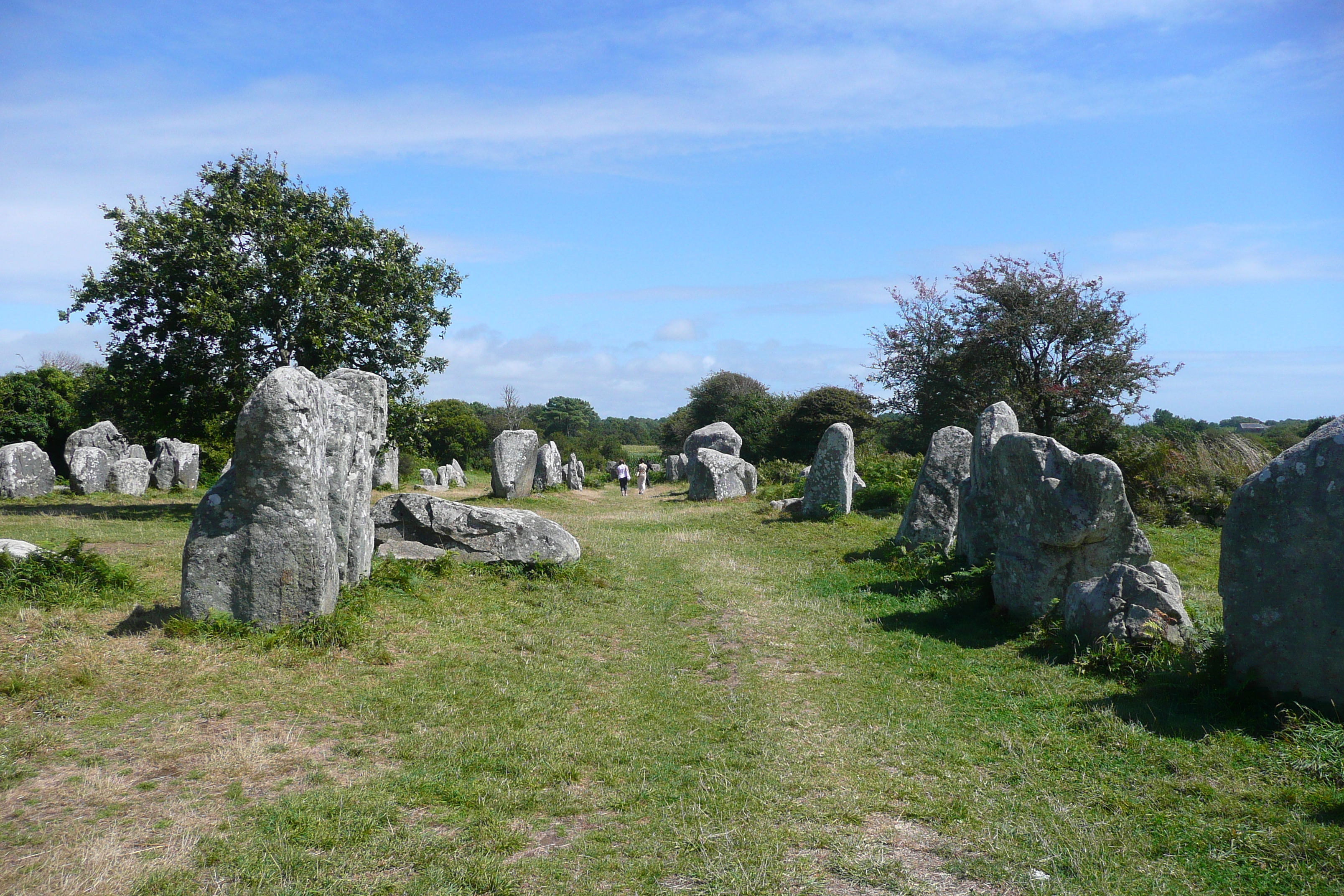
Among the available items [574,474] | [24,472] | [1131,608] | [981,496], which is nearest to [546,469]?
[574,474]

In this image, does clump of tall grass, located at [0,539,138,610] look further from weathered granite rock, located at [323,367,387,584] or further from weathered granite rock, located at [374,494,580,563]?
weathered granite rock, located at [374,494,580,563]

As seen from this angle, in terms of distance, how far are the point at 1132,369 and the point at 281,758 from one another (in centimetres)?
2372

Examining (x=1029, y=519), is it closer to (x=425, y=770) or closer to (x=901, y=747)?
(x=901, y=747)

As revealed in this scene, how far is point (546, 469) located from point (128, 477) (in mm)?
12943

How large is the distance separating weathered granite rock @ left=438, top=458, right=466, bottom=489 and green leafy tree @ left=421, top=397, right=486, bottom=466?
1130cm

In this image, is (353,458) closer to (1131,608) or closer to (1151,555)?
(1131,608)

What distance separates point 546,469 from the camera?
31047mm

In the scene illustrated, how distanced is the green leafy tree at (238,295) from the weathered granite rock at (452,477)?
57.0 ft

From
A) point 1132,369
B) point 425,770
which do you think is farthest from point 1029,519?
point 1132,369

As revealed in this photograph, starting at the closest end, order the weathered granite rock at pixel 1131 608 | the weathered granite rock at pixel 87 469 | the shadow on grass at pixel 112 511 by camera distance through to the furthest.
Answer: the weathered granite rock at pixel 1131 608 < the shadow on grass at pixel 112 511 < the weathered granite rock at pixel 87 469

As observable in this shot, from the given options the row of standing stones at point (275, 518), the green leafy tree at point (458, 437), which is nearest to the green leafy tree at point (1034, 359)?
the row of standing stones at point (275, 518)

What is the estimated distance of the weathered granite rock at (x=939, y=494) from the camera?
1420 cm

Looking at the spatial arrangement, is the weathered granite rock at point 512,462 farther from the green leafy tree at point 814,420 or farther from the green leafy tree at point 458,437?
the green leafy tree at point 458,437

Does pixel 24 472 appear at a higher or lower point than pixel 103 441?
lower
